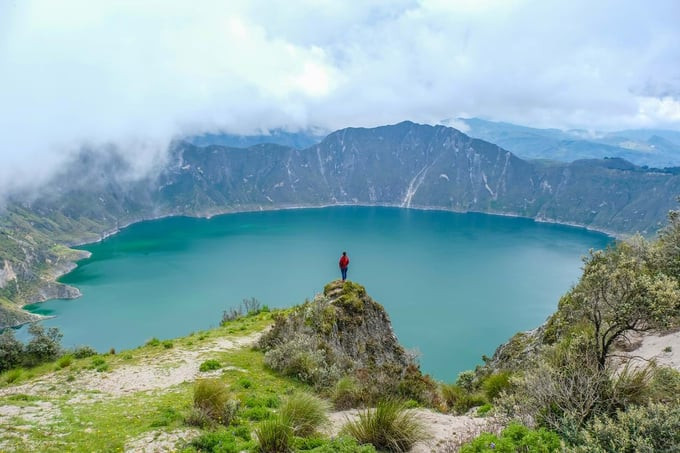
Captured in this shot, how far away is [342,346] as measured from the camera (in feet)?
80.4

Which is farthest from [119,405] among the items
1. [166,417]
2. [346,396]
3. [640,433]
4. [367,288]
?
[367,288]

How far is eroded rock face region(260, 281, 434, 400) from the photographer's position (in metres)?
18.1

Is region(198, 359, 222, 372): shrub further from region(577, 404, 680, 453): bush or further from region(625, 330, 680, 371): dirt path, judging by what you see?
region(625, 330, 680, 371): dirt path

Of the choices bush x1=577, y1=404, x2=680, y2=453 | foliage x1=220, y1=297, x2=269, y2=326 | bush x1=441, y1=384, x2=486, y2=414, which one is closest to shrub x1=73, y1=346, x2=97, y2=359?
foliage x1=220, y1=297, x2=269, y2=326

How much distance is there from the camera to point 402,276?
523 ft

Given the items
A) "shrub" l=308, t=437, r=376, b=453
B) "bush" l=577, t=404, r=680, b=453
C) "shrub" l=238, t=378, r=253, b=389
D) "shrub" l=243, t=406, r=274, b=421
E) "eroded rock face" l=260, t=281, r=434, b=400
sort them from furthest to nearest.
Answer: "eroded rock face" l=260, t=281, r=434, b=400
"shrub" l=238, t=378, r=253, b=389
"shrub" l=243, t=406, r=274, b=421
"shrub" l=308, t=437, r=376, b=453
"bush" l=577, t=404, r=680, b=453

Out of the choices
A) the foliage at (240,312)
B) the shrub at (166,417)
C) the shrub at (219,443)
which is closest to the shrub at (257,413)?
the shrub at (219,443)

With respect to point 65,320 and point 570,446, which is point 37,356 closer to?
point 570,446

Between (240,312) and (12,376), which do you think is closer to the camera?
(12,376)

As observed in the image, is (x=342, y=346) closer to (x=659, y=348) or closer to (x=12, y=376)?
(x=659, y=348)

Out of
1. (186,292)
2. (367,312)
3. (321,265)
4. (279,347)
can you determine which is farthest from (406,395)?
(321,265)

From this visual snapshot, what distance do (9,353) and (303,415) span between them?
→ 21393mm

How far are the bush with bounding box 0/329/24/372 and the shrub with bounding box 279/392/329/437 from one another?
20299 millimetres

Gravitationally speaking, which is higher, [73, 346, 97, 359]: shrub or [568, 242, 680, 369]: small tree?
[568, 242, 680, 369]: small tree
